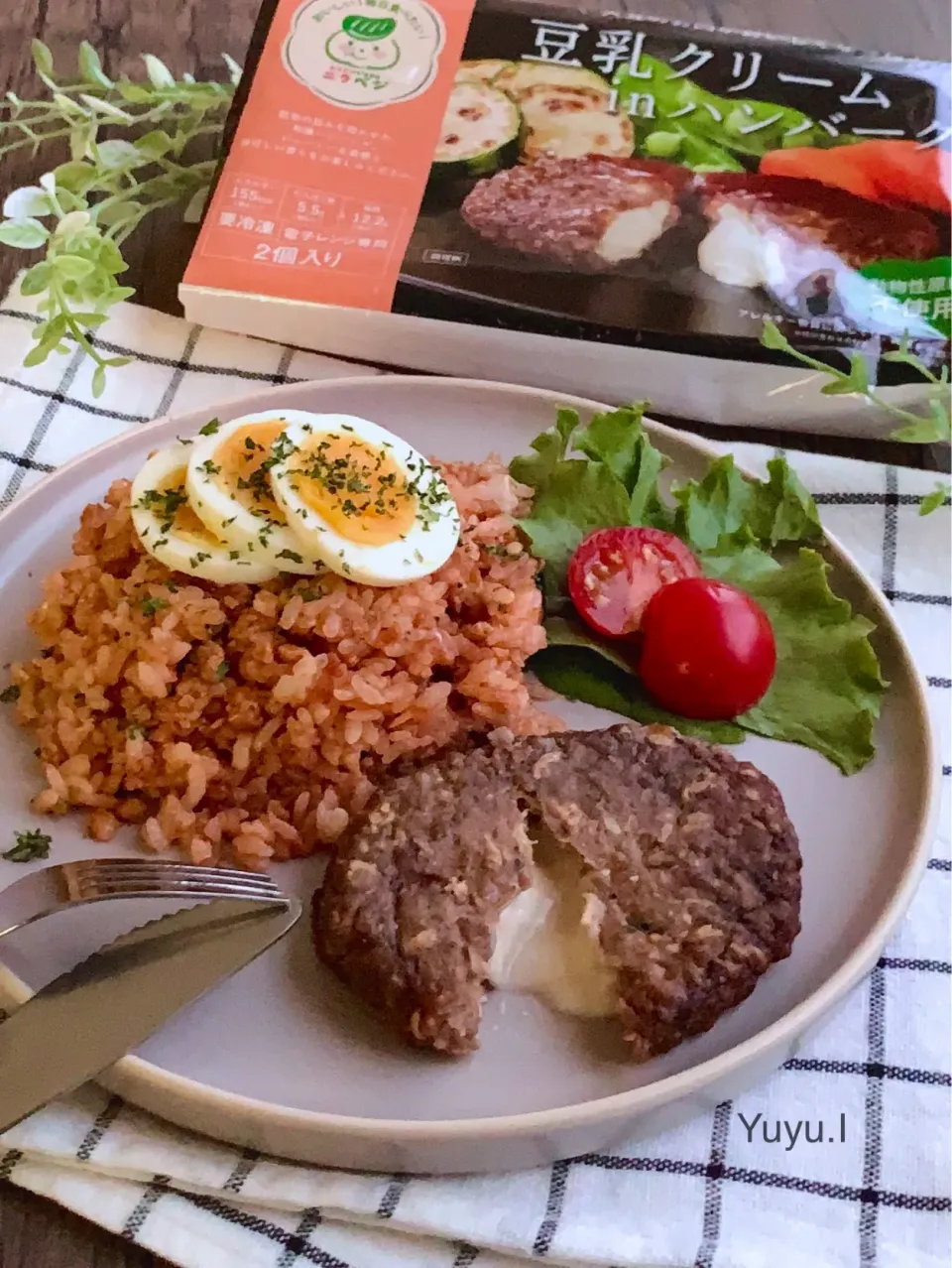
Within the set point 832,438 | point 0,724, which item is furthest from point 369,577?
point 832,438

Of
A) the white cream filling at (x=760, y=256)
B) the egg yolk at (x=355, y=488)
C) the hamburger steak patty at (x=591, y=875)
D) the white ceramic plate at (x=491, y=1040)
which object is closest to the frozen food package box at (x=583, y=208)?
the white cream filling at (x=760, y=256)

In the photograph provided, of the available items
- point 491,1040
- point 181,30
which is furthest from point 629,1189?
point 181,30

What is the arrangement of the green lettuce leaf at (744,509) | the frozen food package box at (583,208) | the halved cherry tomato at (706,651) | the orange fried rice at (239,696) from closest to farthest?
the orange fried rice at (239,696), the halved cherry tomato at (706,651), the green lettuce leaf at (744,509), the frozen food package box at (583,208)

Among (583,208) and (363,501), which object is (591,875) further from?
(583,208)

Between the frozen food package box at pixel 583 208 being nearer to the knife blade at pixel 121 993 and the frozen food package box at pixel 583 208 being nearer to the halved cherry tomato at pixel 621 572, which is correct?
the halved cherry tomato at pixel 621 572

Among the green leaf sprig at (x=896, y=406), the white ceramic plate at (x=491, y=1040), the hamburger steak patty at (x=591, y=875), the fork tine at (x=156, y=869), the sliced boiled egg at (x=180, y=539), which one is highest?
the green leaf sprig at (x=896, y=406)
